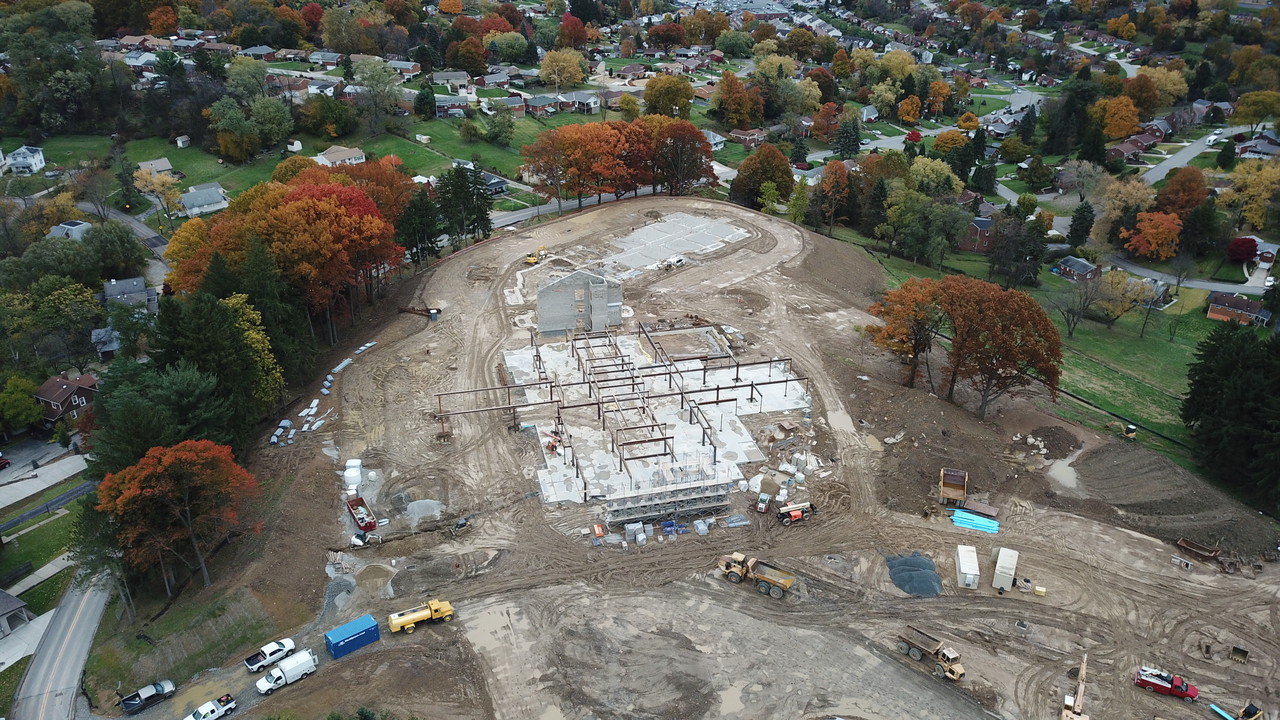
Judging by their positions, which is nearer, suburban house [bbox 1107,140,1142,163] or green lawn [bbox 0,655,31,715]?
green lawn [bbox 0,655,31,715]

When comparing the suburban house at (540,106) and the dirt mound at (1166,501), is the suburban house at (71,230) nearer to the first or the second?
the suburban house at (540,106)

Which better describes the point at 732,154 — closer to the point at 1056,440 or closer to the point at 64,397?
the point at 1056,440

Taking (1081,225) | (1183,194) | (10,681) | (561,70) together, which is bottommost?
(10,681)

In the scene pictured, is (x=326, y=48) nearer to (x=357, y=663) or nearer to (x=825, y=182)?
(x=825, y=182)

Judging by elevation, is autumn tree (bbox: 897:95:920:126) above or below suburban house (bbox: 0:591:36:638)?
above

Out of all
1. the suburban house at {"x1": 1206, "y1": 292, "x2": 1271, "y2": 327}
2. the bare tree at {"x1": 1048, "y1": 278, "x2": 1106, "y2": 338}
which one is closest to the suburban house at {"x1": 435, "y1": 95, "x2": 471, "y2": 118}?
the bare tree at {"x1": 1048, "y1": 278, "x2": 1106, "y2": 338}

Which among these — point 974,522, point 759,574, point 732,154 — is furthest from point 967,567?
point 732,154

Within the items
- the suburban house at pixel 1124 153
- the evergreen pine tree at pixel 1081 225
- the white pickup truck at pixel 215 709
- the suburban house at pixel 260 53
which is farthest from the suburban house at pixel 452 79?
the white pickup truck at pixel 215 709

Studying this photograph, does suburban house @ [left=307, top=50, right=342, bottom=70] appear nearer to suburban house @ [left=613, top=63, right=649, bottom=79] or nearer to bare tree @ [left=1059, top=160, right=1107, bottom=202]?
suburban house @ [left=613, top=63, right=649, bottom=79]
